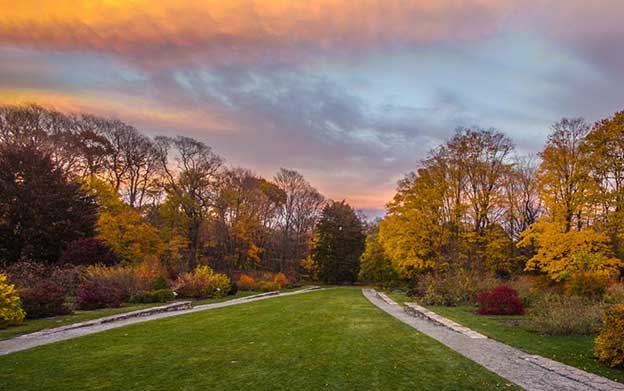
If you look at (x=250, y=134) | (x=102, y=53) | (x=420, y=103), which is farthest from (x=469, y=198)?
(x=102, y=53)

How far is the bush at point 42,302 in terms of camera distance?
12.3 m

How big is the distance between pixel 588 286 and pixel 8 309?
19.0 meters

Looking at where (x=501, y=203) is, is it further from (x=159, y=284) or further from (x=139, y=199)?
(x=139, y=199)

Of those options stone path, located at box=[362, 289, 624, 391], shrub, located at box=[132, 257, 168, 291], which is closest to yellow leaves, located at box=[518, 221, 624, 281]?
stone path, located at box=[362, 289, 624, 391]

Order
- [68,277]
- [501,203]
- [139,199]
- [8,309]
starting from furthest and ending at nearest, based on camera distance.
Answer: [139,199] → [501,203] → [68,277] → [8,309]

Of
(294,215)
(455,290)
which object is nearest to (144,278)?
(455,290)

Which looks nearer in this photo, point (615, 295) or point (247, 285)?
point (615, 295)

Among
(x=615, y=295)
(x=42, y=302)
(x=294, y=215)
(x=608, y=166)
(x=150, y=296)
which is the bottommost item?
(x=150, y=296)

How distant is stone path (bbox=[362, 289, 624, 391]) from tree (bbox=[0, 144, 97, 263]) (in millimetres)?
20108

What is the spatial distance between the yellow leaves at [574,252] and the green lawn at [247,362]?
9.82 metres

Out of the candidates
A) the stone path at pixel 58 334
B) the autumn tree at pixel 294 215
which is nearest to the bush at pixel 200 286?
the stone path at pixel 58 334

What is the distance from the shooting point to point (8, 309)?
34.5 ft

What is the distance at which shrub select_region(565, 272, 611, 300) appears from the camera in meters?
13.9

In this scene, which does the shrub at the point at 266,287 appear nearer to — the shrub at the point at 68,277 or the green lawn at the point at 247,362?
the shrub at the point at 68,277
